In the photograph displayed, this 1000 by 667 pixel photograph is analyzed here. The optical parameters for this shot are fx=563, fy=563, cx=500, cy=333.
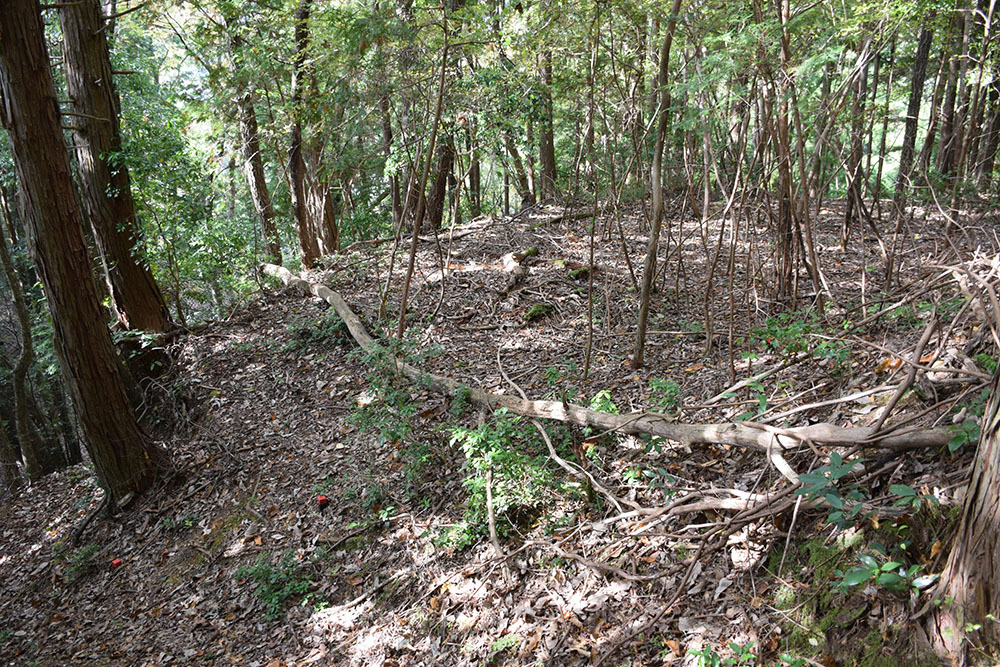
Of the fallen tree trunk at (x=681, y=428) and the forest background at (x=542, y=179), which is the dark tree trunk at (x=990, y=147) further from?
the fallen tree trunk at (x=681, y=428)

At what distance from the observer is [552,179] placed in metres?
13.0

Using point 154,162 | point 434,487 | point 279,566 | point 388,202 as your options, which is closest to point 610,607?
point 434,487

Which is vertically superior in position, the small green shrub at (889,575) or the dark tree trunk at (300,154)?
the dark tree trunk at (300,154)

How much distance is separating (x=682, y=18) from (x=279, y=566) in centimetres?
613

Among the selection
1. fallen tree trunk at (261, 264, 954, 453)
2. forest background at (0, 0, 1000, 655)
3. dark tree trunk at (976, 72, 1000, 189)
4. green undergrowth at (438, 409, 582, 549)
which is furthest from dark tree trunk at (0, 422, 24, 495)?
dark tree trunk at (976, 72, 1000, 189)

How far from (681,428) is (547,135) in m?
9.56

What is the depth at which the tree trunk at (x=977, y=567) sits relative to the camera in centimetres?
195

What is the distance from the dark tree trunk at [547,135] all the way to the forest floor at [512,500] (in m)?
3.26

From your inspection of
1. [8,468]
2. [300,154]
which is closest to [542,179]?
[300,154]

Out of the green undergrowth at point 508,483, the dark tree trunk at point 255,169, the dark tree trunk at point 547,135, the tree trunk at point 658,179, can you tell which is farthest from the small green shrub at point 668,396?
the dark tree trunk at point 255,169

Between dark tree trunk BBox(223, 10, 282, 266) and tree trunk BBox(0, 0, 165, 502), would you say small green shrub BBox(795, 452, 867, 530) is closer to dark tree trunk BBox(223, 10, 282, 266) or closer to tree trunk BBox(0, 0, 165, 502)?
tree trunk BBox(0, 0, 165, 502)

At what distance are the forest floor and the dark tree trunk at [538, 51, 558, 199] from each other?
3.26 metres

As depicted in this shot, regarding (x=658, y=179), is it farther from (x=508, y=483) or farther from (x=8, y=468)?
(x=8, y=468)

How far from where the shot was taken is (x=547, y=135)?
12289mm
